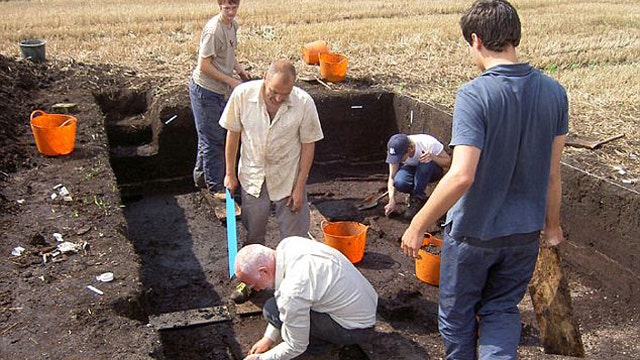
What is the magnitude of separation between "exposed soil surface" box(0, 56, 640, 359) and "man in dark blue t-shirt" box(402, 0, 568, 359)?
0.75m

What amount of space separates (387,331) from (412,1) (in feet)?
42.1

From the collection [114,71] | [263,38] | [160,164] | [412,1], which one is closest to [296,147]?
[160,164]

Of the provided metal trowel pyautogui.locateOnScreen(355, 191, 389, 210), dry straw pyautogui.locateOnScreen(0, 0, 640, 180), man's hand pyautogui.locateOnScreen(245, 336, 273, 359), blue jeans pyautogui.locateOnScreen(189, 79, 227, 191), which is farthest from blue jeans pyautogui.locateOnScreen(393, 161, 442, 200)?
man's hand pyautogui.locateOnScreen(245, 336, 273, 359)

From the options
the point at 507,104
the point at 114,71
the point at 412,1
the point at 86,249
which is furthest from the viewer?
the point at 412,1

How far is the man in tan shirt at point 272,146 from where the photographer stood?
4.61 meters

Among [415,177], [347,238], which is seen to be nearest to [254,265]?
[347,238]

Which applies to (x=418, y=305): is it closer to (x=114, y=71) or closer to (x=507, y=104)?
(x=507, y=104)

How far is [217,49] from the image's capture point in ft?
19.4

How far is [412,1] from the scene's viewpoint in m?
16.3

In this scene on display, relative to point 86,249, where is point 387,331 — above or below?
below

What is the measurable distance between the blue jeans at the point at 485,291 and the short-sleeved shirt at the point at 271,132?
1616mm

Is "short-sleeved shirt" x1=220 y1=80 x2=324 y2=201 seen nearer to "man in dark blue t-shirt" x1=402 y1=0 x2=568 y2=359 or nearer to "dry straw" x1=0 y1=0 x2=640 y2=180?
"man in dark blue t-shirt" x1=402 y1=0 x2=568 y2=359

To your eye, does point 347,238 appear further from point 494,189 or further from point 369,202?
point 494,189

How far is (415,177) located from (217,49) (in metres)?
2.29
